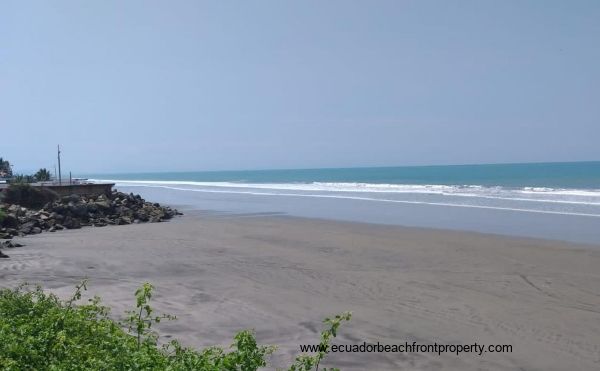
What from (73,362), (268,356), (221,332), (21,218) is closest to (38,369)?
(73,362)

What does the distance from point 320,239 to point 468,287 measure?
769cm

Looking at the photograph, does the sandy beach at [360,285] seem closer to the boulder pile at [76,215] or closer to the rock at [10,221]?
the rock at [10,221]

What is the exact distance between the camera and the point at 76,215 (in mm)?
24500

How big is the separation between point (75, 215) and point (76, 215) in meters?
0.05

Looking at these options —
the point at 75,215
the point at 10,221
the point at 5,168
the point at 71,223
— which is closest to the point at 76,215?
the point at 75,215

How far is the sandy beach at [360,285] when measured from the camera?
7.75 meters

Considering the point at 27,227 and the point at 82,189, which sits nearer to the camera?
the point at 27,227

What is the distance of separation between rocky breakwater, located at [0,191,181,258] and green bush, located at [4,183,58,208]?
3.34 feet

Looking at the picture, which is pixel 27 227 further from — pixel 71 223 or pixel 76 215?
pixel 76 215

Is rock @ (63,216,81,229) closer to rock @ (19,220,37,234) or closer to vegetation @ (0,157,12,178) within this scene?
rock @ (19,220,37,234)

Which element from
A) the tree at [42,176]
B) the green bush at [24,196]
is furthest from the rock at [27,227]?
the tree at [42,176]

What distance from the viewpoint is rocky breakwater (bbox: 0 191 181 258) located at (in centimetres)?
2113

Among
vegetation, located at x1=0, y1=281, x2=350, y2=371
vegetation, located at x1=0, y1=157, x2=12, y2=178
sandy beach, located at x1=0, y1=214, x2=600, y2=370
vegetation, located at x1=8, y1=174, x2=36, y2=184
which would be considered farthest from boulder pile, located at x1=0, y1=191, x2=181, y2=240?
vegetation, located at x1=0, y1=157, x2=12, y2=178

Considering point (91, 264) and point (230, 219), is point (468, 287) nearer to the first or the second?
point (91, 264)
